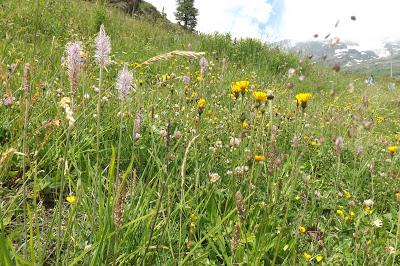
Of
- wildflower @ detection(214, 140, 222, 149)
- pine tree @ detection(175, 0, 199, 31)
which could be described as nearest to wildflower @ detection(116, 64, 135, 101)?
wildflower @ detection(214, 140, 222, 149)

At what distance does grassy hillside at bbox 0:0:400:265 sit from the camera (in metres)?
1.19

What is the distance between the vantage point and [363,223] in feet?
7.38

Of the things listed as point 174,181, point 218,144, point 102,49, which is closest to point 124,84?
point 102,49

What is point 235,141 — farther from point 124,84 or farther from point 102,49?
point 102,49

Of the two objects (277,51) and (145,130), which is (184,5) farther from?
(145,130)

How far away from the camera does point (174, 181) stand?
2.08 meters

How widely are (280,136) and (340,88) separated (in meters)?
6.81

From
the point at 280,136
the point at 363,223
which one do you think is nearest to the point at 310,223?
the point at 363,223

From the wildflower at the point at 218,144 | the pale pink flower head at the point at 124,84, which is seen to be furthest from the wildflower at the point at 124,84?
the wildflower at the point at 218,144

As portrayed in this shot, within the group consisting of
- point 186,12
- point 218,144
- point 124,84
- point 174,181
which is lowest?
point 174,181

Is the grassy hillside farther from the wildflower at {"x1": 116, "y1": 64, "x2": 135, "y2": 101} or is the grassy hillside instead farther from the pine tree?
the pine tree

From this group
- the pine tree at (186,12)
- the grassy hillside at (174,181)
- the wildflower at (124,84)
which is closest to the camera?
the wildflower at (124,84)

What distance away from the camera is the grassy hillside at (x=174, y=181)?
119 cm

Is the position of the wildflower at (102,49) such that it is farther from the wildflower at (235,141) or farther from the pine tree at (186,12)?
the pine tree at (186,12)
